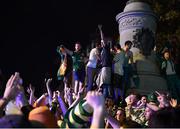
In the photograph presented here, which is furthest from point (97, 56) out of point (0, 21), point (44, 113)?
point (0, 21)

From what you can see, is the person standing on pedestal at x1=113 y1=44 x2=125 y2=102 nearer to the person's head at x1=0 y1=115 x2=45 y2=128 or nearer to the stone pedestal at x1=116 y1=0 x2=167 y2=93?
the stone pedestal at x1=116 y1=0 x2=167 y2=93

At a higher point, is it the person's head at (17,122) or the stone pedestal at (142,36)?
the stone pedestal at (142,36)

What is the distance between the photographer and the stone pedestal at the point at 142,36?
1730 centimetres

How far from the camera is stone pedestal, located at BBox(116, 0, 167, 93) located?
17297mm

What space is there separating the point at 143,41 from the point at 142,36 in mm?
197

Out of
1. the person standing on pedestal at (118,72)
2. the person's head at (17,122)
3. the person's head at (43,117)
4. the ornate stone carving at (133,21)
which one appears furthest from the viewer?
the ornate stone carving at (133,21)

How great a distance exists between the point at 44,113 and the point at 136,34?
1355 cm

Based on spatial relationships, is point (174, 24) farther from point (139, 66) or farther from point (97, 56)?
point (97, 56)

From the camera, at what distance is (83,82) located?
52.3ft

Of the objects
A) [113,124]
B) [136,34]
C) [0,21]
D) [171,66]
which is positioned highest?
[0,21]

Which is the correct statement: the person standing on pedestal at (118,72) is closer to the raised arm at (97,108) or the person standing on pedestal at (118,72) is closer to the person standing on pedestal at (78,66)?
the person standing on pedestal at (78,66)

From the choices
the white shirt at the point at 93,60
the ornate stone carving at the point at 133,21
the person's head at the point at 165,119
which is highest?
the ornate stone carving at the point at 133,21

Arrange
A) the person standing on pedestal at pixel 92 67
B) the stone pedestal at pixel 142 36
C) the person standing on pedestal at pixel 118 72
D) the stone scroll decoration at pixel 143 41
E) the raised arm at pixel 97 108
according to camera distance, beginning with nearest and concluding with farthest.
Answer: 1. the raised arm at pixel 97 108
2. the person standing on pedestal at pixel 118 72
3. the person standing on pedestal at pixel 92 67
4. the stone pedestal at pixel 142 36
5. the stone scroll decoration at pixel 143 41

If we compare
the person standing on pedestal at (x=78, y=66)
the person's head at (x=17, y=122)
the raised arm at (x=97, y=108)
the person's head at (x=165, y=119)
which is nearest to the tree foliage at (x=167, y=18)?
the person standing on pedestal at (x=78, y=66)
